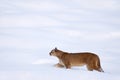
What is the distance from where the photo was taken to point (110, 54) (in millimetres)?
26781

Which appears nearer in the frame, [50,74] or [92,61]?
[50,74]

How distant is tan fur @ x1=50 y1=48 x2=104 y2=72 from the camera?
19016 mm

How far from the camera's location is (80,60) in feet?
64.1

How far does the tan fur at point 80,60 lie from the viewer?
19.0m

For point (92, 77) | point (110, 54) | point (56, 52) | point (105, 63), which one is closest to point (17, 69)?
point (92, 77)

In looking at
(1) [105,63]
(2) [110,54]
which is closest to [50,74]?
(1) [105,63]

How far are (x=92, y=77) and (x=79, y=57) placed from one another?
3814 mm

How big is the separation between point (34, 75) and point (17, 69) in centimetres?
127

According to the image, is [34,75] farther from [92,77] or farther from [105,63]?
[105,63]

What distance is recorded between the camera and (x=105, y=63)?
22000mm

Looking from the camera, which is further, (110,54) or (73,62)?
(110,54)

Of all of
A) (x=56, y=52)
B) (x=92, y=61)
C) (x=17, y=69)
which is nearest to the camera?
(x=17, y=69)

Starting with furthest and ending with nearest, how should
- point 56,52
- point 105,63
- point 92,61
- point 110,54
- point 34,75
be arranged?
point 110,54, point 105,63, point 56,52, point 92,61, point 34,75

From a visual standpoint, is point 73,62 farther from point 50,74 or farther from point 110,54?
point 110,54
